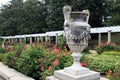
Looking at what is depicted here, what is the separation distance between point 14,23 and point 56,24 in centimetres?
1771

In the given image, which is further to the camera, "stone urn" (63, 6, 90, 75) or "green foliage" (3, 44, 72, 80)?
"green foliage" (3, 44, 72, 80)

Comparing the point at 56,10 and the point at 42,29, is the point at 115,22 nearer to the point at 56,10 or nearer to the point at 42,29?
the point at 56,10

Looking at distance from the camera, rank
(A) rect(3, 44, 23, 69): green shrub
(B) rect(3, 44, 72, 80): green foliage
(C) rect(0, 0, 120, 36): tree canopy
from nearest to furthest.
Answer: (B) rect(3, 44, 72, 80): green foliage
(A) rect(3, 44, 23, 69): green shrub
(C) rect(0, 0, 120, 36): tree canopy

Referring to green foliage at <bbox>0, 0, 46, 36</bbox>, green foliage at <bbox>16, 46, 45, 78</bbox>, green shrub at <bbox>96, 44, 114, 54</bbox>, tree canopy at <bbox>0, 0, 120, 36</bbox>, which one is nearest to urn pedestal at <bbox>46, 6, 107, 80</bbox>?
green foliage at <bbox>16, 46, 45, 78</bbox>

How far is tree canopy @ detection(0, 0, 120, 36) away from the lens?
29375 millimetres

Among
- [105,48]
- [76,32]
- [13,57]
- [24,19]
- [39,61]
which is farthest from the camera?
[24,19]

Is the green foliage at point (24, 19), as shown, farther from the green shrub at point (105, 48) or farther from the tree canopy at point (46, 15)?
the green shrub at point (105, 48)

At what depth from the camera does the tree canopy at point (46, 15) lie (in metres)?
29.4

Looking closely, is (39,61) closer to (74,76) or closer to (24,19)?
(74,76)

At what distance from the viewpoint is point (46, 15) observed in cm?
3831

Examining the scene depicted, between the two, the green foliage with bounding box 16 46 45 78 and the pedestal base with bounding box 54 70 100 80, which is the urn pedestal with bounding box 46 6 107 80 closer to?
the pedestal base with bounding box 54 70 100 80

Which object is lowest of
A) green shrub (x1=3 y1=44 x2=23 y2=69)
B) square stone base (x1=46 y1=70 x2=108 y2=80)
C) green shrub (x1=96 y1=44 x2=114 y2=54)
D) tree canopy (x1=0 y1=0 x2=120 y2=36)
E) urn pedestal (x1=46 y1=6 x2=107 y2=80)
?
green shrub (x1=96 y1=44 x2=114 y2=54)

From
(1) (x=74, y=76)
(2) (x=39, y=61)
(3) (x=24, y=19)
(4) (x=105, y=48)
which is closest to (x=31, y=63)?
(2) (x=39, y=61)

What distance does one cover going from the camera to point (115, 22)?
80.8ft
